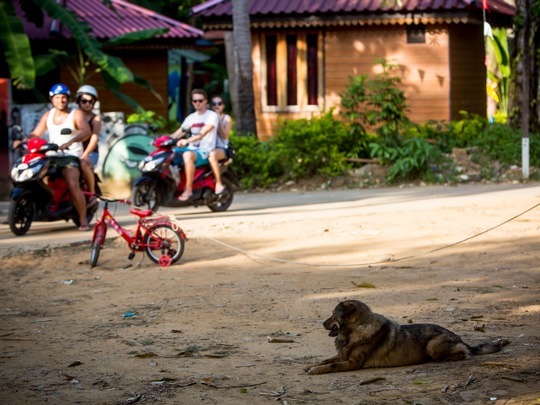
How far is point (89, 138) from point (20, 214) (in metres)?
1.36

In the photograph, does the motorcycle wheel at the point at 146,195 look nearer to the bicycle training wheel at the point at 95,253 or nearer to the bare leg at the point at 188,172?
the bare leg at the point at 188,172

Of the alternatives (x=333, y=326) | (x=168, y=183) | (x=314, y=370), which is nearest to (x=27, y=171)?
(x=168, y=183)

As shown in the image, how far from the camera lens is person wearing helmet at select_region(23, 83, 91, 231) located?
13555mm

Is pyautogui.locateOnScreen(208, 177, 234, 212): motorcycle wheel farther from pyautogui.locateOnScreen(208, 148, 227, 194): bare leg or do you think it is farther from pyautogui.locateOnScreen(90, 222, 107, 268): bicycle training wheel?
pyautogui.locateOnScreen(90, 222, 107, 268): bicycle training wheel

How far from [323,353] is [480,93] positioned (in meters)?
20.9

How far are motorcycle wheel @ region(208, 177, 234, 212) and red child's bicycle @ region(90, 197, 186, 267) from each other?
15.2ft

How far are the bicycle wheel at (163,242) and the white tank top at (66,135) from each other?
2.77 meters

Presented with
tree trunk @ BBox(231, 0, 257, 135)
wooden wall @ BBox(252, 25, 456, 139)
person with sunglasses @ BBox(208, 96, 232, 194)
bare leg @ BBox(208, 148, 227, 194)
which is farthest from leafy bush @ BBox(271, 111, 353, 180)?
wooden wall @ BBox(252, 25, 456, 139)

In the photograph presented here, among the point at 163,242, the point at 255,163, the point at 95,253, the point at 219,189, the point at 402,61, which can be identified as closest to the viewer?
the point at 163,242

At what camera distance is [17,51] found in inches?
794

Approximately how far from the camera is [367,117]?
20969 mm

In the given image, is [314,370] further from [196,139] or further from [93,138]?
[196,139]

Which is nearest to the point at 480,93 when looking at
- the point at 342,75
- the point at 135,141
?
the point at 342,75

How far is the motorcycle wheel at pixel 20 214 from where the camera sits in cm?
1336
